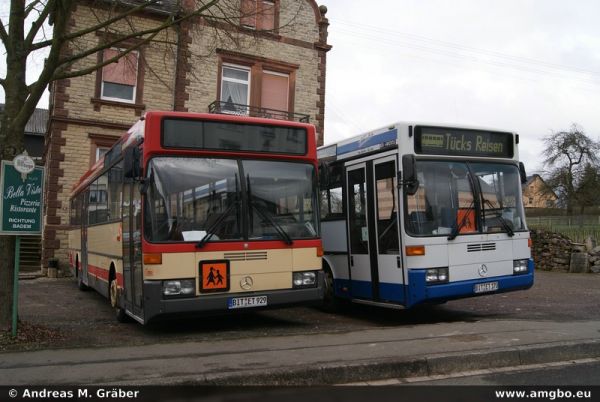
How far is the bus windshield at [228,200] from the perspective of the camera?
7.52 meters

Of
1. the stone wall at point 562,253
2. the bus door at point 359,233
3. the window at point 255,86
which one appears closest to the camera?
the bus door at point 359,233

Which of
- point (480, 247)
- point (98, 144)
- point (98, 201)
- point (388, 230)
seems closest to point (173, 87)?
point (98, 144)

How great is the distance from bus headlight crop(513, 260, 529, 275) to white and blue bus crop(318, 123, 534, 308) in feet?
0.05

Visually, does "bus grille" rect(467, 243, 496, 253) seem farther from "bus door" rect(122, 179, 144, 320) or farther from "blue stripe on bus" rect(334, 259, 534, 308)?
"bus door" rect(122, 179, 144, 320)

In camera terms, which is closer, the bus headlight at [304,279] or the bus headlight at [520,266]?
the bus headlight at [304,279]

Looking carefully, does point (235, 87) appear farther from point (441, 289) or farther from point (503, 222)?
point (441, 289)

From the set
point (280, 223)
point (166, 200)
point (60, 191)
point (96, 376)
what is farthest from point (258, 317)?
point (60, 191)

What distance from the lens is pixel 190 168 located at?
775cm

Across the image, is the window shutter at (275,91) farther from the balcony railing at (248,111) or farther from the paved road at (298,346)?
the paved road at (298,346)

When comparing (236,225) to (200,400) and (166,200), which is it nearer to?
(166,200)

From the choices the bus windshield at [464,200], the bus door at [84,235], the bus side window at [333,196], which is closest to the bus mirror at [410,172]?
the bus windshield at [464,200]

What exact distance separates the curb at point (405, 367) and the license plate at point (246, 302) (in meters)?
2.29

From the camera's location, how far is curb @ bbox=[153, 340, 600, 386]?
5.40 m

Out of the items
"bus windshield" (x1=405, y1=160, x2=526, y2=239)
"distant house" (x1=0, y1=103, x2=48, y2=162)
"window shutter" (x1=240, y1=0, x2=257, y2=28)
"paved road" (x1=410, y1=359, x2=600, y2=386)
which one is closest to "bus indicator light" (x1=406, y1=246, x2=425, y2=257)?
"bus windshield" (x1=405, y1=160, x2=526, y2=239)
